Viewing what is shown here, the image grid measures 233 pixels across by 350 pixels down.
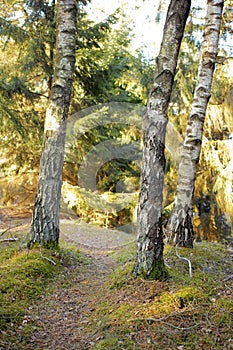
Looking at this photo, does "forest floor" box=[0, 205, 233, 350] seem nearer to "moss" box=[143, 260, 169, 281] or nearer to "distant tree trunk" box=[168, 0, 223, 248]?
"moss" box=[143, 260, 169, 281]

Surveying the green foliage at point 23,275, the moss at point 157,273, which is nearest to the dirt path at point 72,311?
the green foliage at point 23,275

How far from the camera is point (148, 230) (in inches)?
164

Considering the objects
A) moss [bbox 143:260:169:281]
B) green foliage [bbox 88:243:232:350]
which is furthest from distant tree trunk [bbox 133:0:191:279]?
green foliage [bbox 88:243:232:350]

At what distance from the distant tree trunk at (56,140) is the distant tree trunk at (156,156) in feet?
7.60

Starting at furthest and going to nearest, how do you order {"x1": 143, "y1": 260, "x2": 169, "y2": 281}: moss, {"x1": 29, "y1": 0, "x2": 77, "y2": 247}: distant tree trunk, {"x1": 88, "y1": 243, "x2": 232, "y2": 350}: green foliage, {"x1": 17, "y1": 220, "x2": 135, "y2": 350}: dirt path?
{"x1": 29, "y1": 0, "x2": 77, "y2": 247}: distant tree trunk
{"x1": 143, "y1": 260, "x2": 169, "y2": 281}: moss
{"x1": 17, "y1": 220, "x2": 135, "y2": 350}: dirt path
{"x1": 88, "y1": 243, "x2": 232, "y2": 350}: green foliage

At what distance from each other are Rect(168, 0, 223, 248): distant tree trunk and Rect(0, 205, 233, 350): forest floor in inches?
20.6

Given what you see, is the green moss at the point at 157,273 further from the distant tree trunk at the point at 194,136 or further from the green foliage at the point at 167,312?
the distant tree trunk at the point at 194,136

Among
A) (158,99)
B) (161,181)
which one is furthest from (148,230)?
(158,99)

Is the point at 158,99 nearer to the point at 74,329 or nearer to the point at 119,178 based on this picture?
the point at 74,329

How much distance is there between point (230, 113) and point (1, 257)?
6884 mm

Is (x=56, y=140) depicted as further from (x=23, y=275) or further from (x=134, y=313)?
(x=134, y=313)

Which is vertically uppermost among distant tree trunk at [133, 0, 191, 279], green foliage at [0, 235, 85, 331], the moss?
distant tree trunk at [133, 0, 191, 279]

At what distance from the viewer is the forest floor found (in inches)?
122

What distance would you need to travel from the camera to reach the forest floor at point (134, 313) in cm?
309
